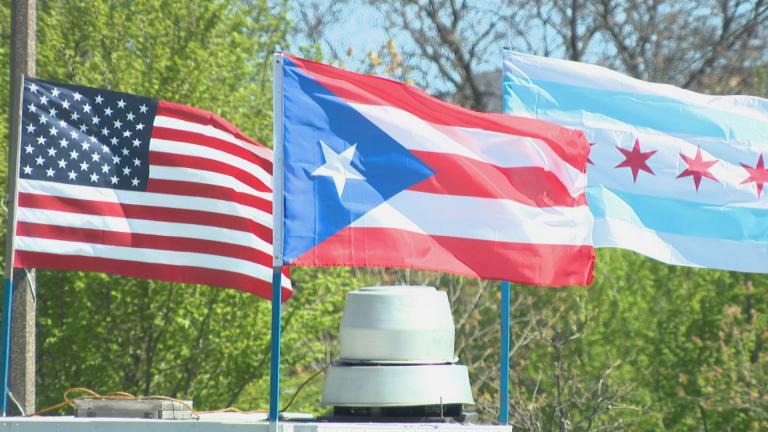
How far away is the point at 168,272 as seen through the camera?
34.7 feet

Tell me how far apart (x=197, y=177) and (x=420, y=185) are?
74.8 inches

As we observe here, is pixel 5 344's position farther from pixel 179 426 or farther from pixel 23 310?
pixel 23 310

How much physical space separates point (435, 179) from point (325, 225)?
96 centimetres

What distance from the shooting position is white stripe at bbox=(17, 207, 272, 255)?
33.2 ft

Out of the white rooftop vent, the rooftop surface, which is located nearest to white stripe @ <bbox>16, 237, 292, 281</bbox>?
the white rooftop vent

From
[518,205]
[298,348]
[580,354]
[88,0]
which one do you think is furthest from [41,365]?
[518,205]

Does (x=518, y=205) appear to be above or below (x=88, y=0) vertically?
below

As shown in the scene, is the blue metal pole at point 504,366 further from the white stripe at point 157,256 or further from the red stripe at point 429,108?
the white stripe at point 157,256

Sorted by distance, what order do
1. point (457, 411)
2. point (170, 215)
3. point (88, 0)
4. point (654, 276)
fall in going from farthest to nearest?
point (654, 276)
point (88, 0)
point (170, 215)
point (457, 411)

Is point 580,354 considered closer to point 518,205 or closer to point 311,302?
point 311,302

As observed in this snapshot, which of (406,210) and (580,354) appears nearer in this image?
(406,210)

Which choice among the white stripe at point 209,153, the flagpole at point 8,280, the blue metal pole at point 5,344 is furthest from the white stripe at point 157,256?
the white stripe at point 209,153

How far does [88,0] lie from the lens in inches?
794

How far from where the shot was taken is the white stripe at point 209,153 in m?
10.6
